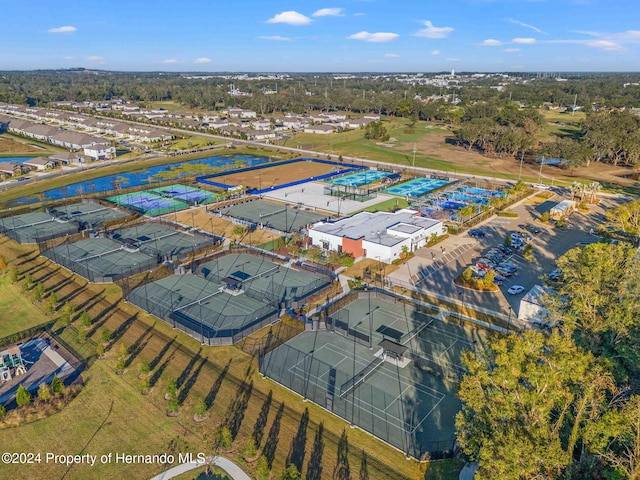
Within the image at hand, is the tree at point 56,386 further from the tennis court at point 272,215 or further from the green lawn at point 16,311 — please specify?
the tennis court at point 272,215

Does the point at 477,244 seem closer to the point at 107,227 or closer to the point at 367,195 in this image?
the point at 367,195

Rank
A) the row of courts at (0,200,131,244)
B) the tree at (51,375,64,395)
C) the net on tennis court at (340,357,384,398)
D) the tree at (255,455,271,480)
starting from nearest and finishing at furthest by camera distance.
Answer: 1. the tree at (255,455,271,480)
2. the tree at (51,375,64,395)
3. the net on tennis court at (340,357,384,398)
4. the row of courts at (0,200,131,244)

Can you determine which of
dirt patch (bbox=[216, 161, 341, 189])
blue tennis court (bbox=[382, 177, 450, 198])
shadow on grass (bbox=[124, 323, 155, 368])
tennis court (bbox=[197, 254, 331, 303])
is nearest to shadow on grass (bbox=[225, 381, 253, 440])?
A: shadow on grass (bbox=[124, 323, 155, 368])

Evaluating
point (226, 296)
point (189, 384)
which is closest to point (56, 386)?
point (189, 384)

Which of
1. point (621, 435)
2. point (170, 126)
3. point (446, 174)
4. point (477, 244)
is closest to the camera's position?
point (621, 435)

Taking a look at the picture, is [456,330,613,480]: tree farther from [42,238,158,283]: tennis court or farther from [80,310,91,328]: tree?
[42,238,158,283]: tennis court

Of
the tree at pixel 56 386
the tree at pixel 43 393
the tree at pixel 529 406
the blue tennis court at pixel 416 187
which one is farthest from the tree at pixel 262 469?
the blue tennis court at pixel 416 187

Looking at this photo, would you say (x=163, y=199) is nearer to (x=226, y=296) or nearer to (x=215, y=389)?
(x=226, y=296)

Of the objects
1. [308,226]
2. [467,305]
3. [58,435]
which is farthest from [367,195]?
[58,435]
